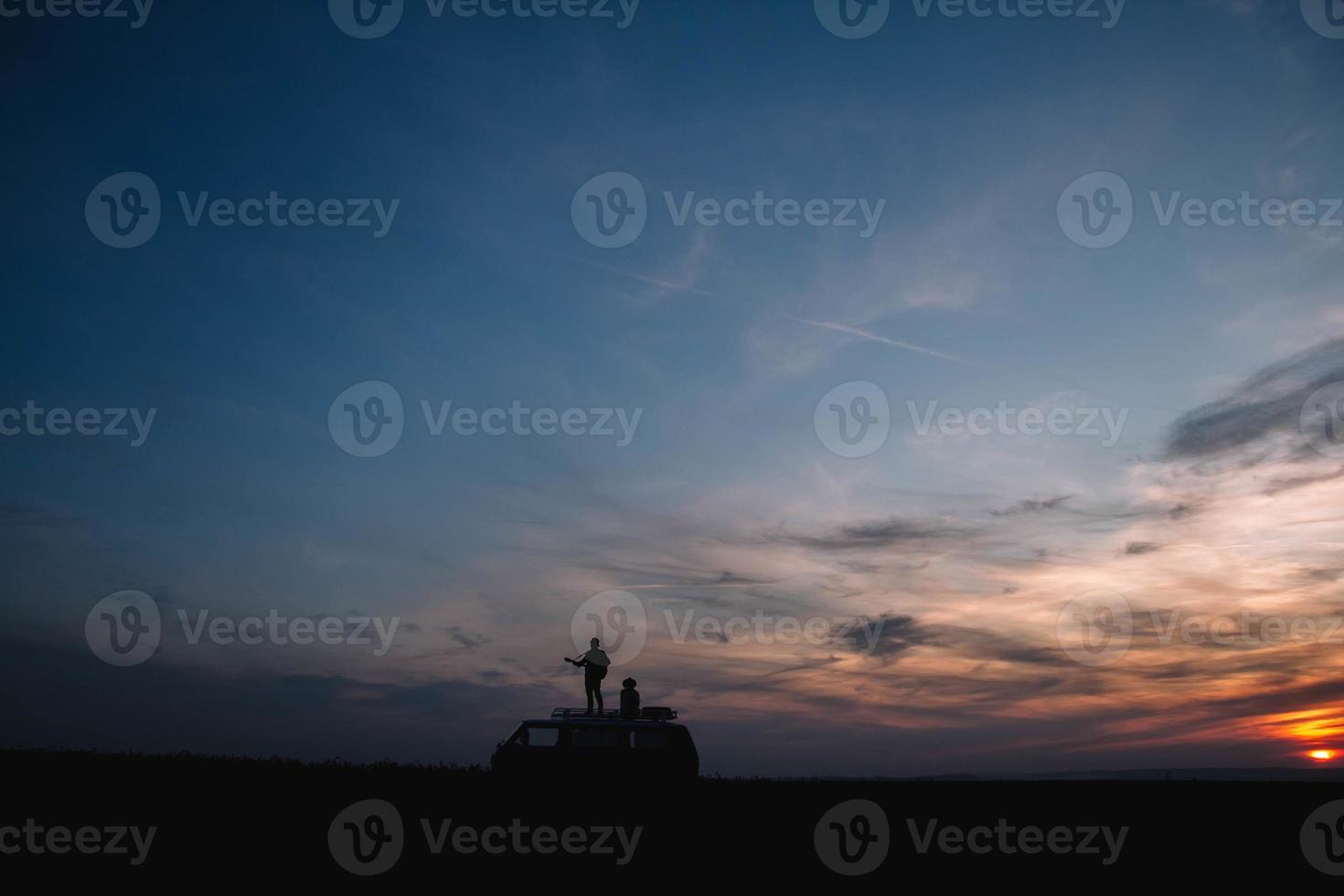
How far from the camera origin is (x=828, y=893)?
32.1 feet

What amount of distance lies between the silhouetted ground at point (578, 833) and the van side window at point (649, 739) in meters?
0.69

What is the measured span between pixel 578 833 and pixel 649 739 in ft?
16.0

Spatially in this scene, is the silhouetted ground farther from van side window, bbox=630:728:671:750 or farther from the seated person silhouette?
the seated person silhouette

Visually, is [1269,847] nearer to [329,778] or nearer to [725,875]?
[725,875]

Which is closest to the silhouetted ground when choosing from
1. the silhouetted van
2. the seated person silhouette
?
the silhouetted van

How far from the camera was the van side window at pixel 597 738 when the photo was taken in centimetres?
1641

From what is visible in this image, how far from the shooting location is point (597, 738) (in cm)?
1650

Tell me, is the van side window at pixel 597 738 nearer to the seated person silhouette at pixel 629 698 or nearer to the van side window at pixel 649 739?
the van side window at pixel 649 739

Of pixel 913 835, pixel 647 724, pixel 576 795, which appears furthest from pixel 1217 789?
pixel 576 795

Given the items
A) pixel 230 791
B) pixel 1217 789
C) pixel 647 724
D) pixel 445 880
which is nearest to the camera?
pixel 445 880

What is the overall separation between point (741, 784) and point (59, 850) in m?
14.9

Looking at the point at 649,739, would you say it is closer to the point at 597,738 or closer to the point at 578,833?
the point at 597,738

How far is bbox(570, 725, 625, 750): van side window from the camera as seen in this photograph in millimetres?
16406

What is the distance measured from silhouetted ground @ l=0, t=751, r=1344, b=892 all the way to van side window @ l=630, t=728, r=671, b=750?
0.69 metres
